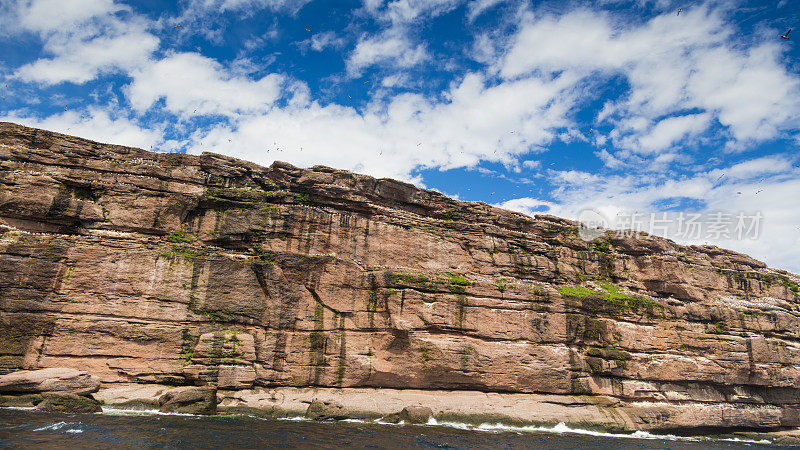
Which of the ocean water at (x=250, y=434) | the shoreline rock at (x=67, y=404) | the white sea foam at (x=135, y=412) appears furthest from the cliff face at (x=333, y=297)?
the ocean water at (x=250, y=434)

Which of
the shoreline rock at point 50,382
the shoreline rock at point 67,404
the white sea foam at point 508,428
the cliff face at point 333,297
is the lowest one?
the white sea foam at point 508,428

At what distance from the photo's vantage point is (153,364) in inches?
1064

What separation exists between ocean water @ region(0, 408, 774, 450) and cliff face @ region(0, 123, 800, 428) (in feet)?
13.2

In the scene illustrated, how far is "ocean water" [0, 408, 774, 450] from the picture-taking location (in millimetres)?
17844

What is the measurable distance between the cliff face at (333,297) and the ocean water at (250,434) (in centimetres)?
402

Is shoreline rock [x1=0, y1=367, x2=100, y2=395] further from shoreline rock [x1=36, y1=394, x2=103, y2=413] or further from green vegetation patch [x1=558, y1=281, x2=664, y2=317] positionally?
green vegetation patch [x1=558, y1=281, x2=664, y2=317]

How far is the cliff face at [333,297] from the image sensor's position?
27.3m

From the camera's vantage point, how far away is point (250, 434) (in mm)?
21250

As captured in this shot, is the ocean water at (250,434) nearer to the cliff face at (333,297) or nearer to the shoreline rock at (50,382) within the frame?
the shoreline rock at (50,382)

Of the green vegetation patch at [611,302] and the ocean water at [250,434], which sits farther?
the green vegetation patch at [611,302]

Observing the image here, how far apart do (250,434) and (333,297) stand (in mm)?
12223

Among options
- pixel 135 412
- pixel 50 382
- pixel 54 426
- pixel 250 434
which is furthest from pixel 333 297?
pixel 54 426

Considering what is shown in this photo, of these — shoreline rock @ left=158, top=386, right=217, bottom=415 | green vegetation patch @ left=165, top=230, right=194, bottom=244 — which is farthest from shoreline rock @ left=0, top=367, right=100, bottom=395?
green vegetation patch @ left=165, top=230, right=194, bottom=244

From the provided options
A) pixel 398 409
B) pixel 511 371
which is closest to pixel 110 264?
pixel 398 409
